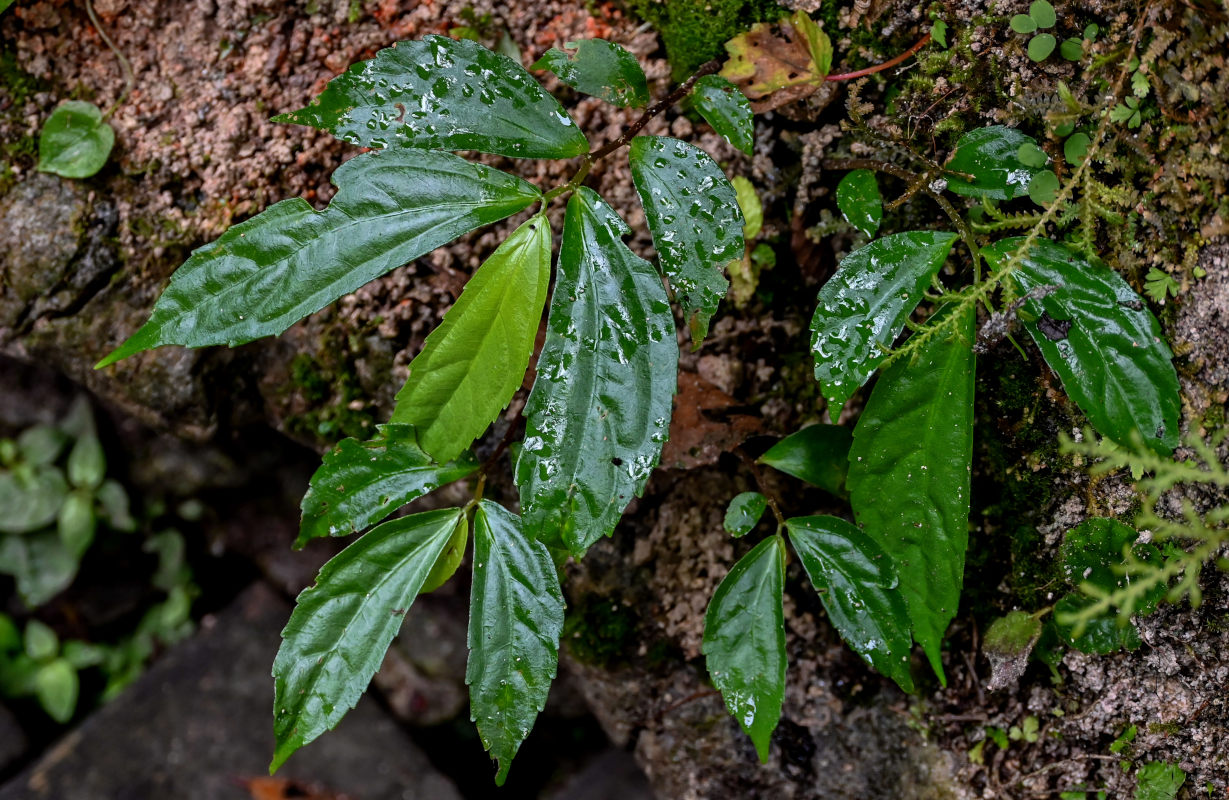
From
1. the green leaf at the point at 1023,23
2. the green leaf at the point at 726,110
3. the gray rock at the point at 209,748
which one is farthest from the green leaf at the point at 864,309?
the gray rock at the point at 209,748

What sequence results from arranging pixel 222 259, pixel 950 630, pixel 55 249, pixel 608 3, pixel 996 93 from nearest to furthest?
pixel 222 259 < pixel 996 93 < pixel 950 630 < pixel 608 3 < pixel 55 249

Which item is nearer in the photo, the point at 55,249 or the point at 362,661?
the point at 362,661

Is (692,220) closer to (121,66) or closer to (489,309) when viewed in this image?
(489,309)

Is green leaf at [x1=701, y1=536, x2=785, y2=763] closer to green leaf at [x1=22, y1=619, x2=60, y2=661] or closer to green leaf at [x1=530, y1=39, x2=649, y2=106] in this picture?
green leaf at [x1=530, y1=39, x2=649, y2=106]

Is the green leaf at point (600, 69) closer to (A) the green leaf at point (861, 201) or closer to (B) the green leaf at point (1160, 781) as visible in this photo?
(A) the green leaf at point (861, 201)

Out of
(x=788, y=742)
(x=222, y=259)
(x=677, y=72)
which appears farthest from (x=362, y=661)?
(x=677, y=72)

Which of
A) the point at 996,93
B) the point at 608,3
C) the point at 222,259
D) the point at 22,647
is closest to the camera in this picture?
the point at 222,259

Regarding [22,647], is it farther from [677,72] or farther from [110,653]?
[677,72]
